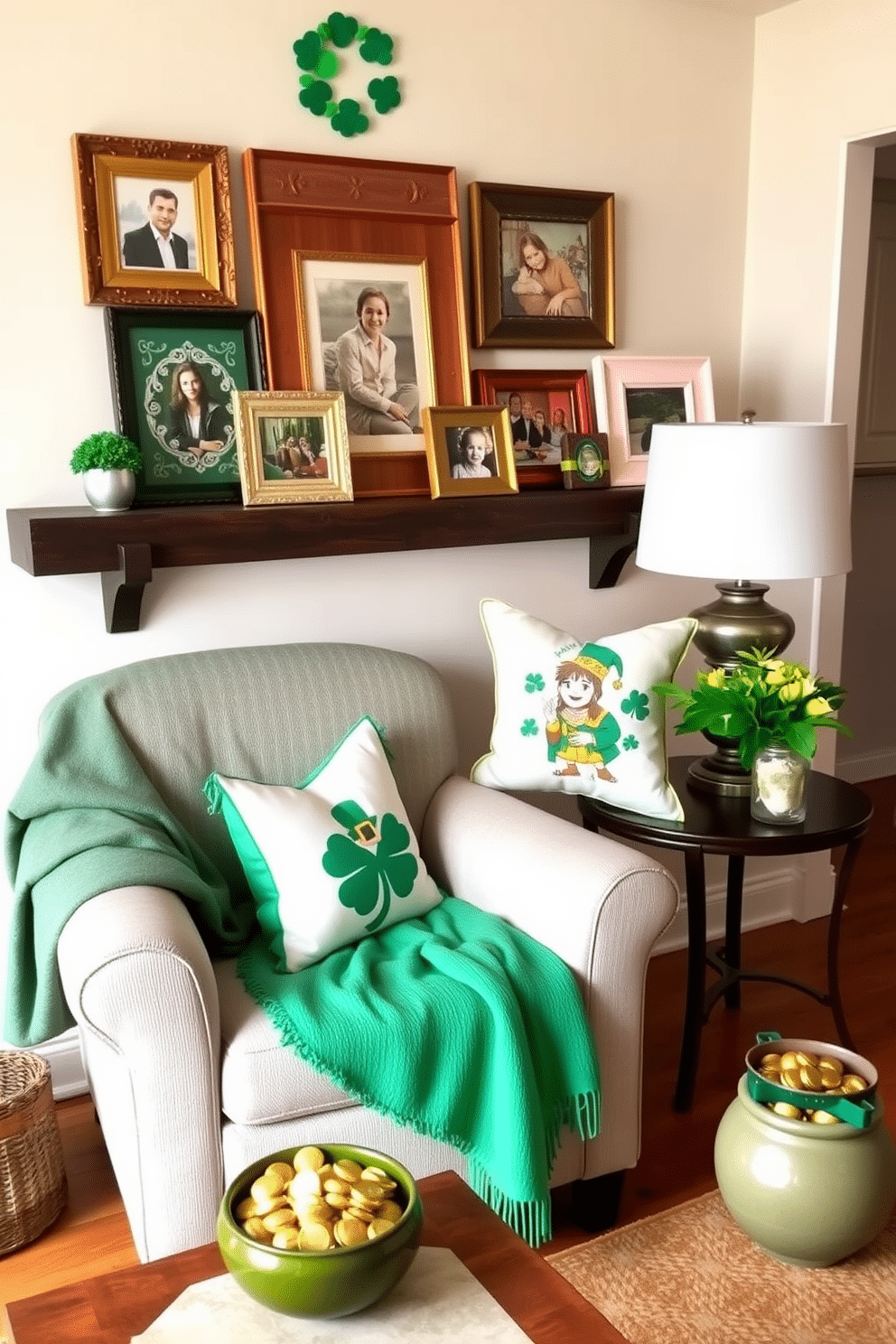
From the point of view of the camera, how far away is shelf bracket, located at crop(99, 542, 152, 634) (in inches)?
85.2

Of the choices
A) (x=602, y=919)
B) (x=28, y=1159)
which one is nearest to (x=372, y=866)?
(x=602, y=919)

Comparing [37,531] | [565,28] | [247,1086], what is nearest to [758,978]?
[247,1086]

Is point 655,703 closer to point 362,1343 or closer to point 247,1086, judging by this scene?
point 247,1086

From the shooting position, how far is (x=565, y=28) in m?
2.71

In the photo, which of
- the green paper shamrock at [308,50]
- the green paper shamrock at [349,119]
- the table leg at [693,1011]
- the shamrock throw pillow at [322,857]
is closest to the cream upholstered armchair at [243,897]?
the shamrock throw pillow at [322,857]

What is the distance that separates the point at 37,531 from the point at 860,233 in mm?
2099

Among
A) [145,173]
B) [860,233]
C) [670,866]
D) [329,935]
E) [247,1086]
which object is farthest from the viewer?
[670,866]

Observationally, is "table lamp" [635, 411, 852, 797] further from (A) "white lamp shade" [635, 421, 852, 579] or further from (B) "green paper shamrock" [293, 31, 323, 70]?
(B) "green paper shamrock" [293, 31, 323, 70]

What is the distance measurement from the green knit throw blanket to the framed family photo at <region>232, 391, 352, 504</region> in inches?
38.0

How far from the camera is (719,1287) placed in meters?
1.92

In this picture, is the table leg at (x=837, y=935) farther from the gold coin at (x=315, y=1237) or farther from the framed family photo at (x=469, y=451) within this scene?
the gold coin at (x=315, y=1237)

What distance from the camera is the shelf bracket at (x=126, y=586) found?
85.2 inches

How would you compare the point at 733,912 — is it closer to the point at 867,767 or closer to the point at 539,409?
the point at 539,409

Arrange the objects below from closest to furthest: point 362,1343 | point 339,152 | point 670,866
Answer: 1. point 362,1343
2. point 339,152
3. point 670,866
